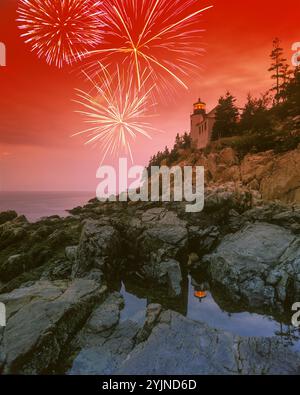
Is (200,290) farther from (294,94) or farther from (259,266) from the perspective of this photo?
(294,94)

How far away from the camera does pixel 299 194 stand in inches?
886

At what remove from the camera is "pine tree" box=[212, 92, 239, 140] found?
4169 centimetres

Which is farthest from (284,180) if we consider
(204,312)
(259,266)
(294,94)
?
(204,312)

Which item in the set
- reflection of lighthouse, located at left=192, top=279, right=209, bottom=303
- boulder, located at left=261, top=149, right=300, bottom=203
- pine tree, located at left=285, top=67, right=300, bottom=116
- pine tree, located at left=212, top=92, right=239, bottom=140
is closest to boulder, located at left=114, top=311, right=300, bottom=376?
reflection of lighthouse, located at left=192, top=279, right=209, bottom=303

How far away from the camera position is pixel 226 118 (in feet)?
137

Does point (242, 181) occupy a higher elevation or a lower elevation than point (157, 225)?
higher

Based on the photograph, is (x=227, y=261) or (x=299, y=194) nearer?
(x=227, y=261)

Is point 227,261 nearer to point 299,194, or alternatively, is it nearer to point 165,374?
point 165,374

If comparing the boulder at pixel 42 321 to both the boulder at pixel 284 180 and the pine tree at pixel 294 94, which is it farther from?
the pine tree at pixel 294 94

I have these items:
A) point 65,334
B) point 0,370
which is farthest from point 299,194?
point 0,370

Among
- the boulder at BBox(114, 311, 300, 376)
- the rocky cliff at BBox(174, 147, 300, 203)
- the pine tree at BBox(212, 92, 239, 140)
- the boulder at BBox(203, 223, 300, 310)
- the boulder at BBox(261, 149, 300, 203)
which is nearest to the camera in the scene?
the boulder at BBox(114, 311, 300, 376)

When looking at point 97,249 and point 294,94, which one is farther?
point 294,94

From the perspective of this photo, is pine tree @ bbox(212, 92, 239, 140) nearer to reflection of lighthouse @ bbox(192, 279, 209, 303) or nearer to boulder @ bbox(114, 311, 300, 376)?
reflection of lighthouse @ bbox(192, 279, 209, 303)
